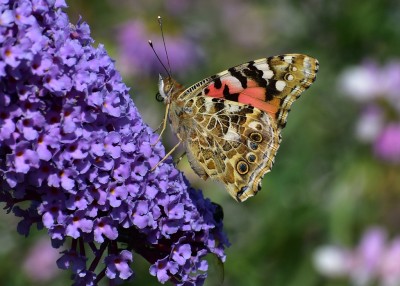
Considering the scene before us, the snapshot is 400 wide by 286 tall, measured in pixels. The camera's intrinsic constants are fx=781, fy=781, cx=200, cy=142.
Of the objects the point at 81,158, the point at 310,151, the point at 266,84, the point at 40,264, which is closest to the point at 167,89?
the point at 266,84

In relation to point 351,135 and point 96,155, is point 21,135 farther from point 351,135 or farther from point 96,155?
point 351,135

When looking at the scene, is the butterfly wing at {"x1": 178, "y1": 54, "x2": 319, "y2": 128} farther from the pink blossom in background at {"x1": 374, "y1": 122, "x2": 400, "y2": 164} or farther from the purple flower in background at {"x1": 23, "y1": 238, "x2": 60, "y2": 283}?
the pink blossom in background at {"x1": 374, "y1": 122, "x2": 400, "y2": 164}

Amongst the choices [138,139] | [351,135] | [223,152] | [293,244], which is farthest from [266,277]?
[138,139]

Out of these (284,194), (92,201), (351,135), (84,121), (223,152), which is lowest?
(351,135)

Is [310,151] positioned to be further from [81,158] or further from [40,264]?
[81,158]

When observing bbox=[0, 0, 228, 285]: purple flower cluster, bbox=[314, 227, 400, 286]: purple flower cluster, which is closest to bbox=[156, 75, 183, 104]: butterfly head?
bbox=[0, 0, 228, 285]: purple flower cluster

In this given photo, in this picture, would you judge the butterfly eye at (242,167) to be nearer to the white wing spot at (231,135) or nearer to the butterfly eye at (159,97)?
the white wing spot at (231,135)

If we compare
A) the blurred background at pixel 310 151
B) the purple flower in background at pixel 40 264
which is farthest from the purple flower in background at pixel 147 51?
the purple flower in background at pixel 40 264
